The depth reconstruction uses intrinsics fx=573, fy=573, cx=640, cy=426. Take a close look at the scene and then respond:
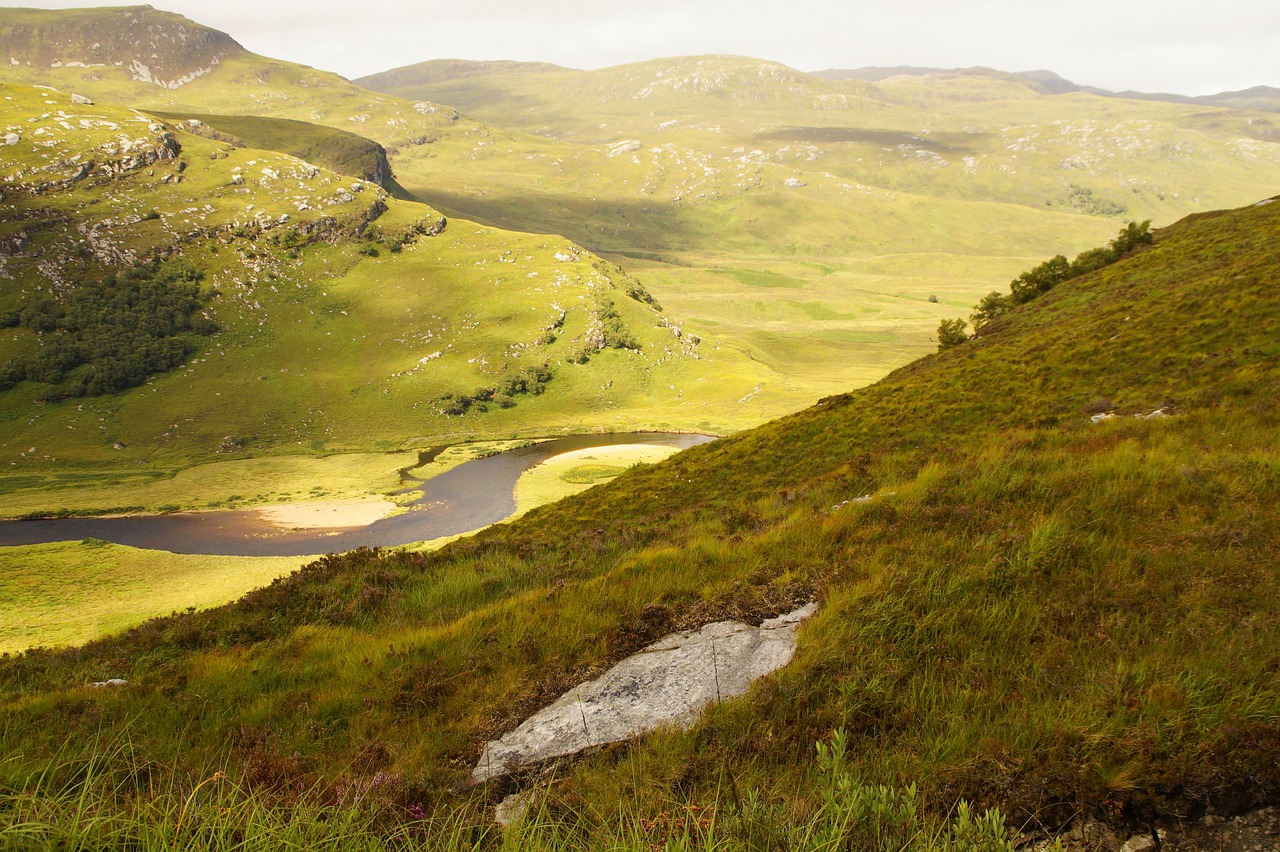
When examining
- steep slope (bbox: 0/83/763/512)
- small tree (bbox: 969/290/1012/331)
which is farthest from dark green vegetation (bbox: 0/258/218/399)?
small tree (bbox: 969/290/1012/331)

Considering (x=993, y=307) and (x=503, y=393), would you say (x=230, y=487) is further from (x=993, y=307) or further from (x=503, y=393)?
(x=993, y=307)

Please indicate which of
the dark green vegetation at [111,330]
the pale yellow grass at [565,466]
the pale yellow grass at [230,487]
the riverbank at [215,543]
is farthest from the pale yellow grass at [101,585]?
the dark green vegetation at [111,330]

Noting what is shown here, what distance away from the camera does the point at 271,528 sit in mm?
64750

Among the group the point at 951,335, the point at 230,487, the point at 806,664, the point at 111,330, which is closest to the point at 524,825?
the point at 806,664

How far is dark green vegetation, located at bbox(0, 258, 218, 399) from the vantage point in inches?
4186

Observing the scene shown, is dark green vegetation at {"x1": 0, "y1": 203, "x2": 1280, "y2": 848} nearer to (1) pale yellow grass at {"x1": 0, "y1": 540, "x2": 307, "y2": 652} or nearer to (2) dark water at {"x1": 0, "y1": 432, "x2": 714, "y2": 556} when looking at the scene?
(1) pale yellow grass at {"x1": 0, "y1": 540, "x2": 307, "y2": 652}

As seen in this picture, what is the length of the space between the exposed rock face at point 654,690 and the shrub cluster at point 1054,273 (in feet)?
172

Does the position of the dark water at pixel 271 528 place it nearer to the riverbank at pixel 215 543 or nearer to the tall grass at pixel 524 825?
the riverbank at pixel 215 543

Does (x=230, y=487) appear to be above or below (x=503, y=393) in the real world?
below

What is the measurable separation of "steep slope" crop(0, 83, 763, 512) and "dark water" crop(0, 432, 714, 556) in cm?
1515

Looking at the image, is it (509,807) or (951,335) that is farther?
(951,335)

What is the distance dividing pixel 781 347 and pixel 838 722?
17250 cm

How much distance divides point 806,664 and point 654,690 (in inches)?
52.9

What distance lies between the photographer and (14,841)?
7.20 feet
